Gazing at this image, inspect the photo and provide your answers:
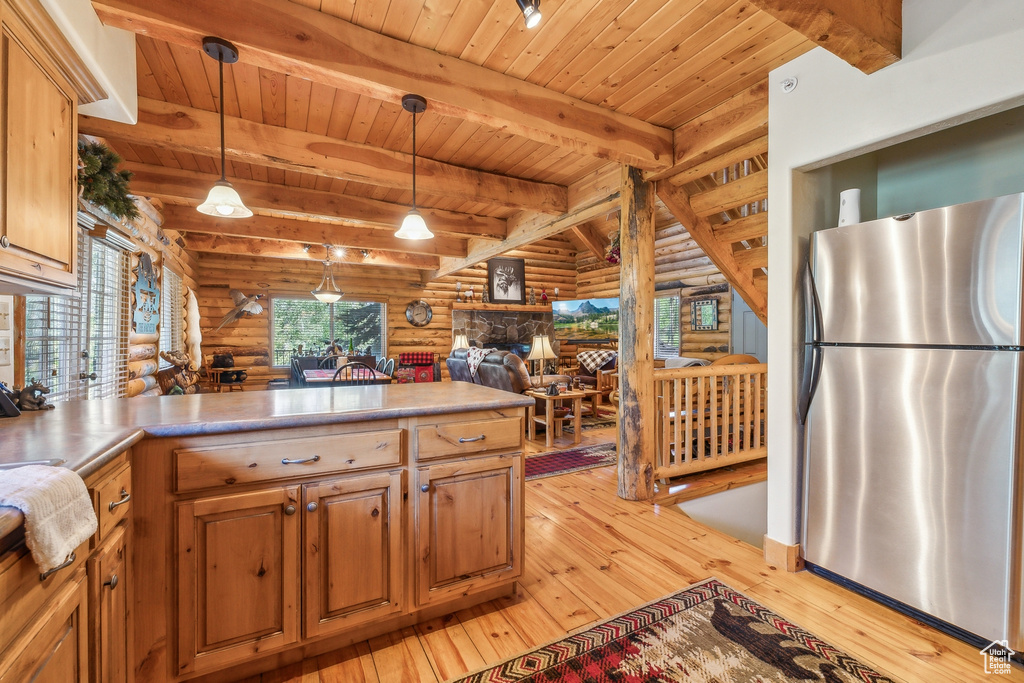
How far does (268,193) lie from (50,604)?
13.2 ft

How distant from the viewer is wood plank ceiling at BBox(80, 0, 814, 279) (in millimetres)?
1861

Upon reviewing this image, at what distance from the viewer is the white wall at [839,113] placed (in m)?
1.67

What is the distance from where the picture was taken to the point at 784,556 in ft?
7.59

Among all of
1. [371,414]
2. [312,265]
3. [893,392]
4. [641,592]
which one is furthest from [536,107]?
[312,265]

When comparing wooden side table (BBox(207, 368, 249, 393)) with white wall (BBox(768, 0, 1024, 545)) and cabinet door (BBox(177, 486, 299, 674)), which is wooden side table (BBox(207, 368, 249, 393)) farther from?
white wall (BBox(768, 0, 1024, 545))

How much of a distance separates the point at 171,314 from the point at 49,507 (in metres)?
5.44

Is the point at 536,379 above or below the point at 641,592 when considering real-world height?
above

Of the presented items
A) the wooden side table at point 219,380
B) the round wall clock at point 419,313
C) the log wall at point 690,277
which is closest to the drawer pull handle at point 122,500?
the wooden side table at point 219,380

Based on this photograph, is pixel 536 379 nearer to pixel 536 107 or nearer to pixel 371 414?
pixel 536 107

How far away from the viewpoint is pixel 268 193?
4.21m

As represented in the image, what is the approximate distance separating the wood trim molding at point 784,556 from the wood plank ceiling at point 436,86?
2.39 metres

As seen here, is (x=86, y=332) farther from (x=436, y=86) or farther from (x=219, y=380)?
(x=219, y=380)

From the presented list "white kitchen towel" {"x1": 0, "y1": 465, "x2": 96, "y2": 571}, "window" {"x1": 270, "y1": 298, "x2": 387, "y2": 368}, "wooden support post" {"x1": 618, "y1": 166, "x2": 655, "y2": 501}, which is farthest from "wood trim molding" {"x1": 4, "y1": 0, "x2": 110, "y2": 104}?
"window" {"x1": 270, "y1": 298, "x2": 387, "y2": 368}

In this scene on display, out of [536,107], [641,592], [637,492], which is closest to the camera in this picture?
[641,592]
